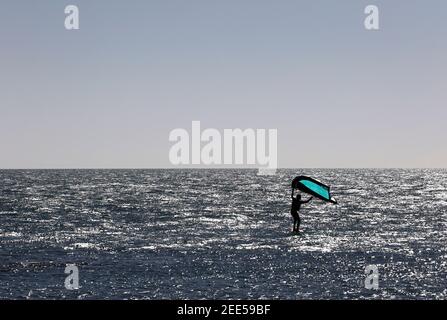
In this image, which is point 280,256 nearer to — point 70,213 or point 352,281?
point 352,281

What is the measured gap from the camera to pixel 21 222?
9519 centimetres

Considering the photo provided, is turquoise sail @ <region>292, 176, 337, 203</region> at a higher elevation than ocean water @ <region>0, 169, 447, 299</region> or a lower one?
higher

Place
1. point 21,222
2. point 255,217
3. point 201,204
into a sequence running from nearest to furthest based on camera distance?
point 21,222 → point 255,217 → point 201,204

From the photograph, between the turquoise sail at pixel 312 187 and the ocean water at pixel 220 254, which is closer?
the turquoise sail at pixel 312 187

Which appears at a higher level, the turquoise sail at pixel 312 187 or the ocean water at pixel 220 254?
the turquoise sail at pixel 312 187

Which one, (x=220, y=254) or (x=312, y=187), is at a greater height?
(x=312, y=187)

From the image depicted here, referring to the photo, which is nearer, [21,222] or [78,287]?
[78,287]

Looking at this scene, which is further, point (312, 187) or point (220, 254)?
point (220, 254)

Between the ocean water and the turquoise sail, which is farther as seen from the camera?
the ocean water

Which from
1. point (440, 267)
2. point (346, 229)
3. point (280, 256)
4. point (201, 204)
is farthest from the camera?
point (201, 204)

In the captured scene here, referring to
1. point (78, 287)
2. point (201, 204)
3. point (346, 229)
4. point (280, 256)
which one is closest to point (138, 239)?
point (280, 256)
